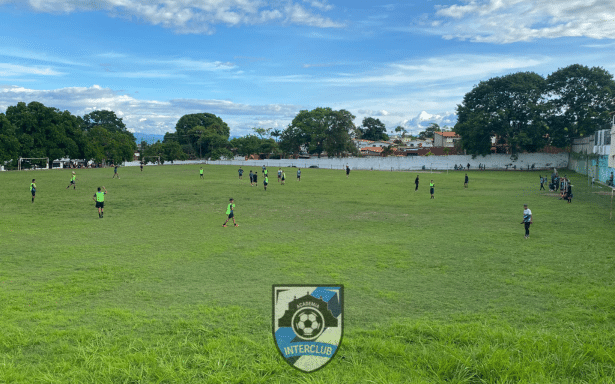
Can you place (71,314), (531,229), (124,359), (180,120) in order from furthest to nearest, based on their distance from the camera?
(180,120) → (531,229) → (71,314) → (124,359)

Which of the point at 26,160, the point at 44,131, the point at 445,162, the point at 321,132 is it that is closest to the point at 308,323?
the point at 445,162

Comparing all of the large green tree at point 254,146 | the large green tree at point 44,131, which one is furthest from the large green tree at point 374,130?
the large green tree at point 44,131

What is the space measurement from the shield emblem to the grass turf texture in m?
0.38

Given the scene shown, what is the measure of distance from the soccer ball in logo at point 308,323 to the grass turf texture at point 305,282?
37.6 inches

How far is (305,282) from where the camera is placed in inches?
383

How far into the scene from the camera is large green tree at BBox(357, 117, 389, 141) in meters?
118

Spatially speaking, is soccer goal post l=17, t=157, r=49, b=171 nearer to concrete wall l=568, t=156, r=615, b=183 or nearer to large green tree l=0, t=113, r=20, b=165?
large green tree l=0, t=113, r=20, b=165

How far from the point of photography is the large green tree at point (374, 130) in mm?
118438

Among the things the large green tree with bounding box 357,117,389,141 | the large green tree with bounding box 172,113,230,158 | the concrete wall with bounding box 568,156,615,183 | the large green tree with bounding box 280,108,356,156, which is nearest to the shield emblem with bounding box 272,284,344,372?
the concrete wall with bounding box 568,156,615,183

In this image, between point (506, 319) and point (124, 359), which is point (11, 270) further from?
point (506, 319)

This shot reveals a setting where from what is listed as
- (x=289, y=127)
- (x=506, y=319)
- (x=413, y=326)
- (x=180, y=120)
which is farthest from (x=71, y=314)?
(x=180, y=120)

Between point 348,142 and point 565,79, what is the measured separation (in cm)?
3709

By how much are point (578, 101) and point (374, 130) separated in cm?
6097

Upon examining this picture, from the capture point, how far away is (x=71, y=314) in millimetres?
7594
